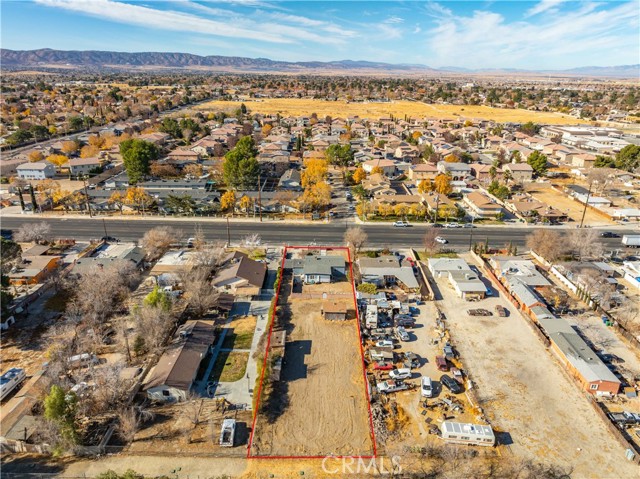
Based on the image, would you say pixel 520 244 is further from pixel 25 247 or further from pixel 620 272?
pixel 25 247

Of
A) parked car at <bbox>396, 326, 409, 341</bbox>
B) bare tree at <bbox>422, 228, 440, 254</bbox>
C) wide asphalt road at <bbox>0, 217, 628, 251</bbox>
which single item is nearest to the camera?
parked car at <bbox>396, 326, 409, 341</bbox>

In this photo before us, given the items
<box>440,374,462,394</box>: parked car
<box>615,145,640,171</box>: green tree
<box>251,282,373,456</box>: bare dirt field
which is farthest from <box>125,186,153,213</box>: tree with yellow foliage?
<box>615,145,640,171</box>: green tree

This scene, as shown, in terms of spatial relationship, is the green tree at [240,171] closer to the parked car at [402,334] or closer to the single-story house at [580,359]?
the parked car at [402,334]

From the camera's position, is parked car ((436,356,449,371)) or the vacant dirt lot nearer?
the vacant dirt lot

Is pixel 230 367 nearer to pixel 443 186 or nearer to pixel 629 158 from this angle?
pixel 443 186

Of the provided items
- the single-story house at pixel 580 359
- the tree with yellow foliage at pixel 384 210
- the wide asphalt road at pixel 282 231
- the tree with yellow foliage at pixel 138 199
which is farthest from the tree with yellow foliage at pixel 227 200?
the single-story house at pixel 580 359

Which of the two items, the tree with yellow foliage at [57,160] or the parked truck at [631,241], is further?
the tree with yellow foliage at [57,160]

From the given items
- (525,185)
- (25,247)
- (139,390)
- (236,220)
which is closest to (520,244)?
(525,185)

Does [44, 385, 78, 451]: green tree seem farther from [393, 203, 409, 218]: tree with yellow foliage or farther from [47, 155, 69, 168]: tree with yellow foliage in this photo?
[47, 155, 69, 168]: tree with yellow foliage
